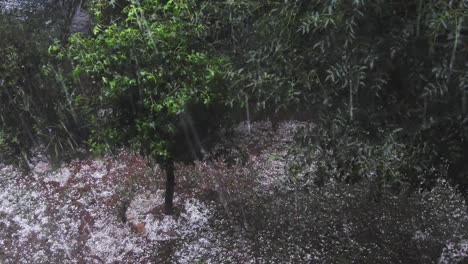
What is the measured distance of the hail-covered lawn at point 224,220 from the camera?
521 centimetres

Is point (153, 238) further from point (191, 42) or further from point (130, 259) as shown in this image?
point (191, 42)

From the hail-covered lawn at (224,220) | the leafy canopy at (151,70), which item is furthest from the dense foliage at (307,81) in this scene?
the hail-covered lawn at (224,220)

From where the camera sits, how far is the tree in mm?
4051

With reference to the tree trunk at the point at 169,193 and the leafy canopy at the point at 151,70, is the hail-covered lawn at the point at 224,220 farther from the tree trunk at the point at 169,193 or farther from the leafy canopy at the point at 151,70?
the leafy canopy at the point at 151,70

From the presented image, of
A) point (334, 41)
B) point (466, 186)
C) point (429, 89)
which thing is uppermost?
point (334, 41)

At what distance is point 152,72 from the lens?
4.08 meters

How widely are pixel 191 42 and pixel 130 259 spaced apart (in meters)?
2.63

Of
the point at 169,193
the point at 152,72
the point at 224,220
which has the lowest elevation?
the point at 224,220

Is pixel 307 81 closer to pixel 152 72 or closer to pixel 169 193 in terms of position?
pixel 152 72

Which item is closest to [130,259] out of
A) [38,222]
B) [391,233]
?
[38,222]

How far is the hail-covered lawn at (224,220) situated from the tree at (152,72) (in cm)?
102

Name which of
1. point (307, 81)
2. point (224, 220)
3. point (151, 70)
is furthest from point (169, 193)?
point (307, 81)

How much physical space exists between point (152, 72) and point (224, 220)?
2.41 m

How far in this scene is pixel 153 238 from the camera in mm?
5555
